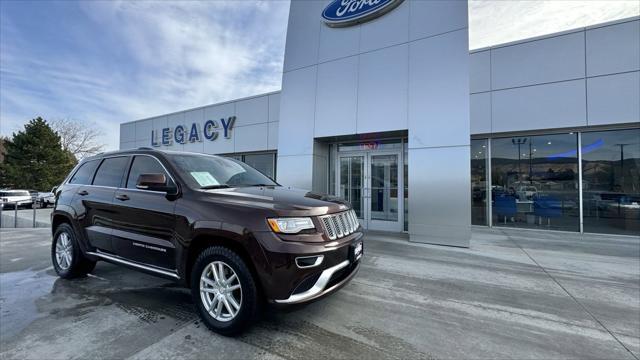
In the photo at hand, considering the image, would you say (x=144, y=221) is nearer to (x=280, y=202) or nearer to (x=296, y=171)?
(x=280, y=202)

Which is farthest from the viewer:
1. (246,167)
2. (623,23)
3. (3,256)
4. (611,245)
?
(623,23)

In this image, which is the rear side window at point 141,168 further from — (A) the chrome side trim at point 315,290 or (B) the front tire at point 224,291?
(A) the chrome side trim at point 315,290

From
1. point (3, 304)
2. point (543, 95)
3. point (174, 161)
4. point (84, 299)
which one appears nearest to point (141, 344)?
point (84, 299)

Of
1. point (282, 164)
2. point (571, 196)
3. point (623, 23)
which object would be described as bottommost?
point (571, 196)

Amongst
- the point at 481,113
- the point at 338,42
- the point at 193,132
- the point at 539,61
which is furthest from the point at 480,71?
the point at 193,132

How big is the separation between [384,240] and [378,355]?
471 centimetres

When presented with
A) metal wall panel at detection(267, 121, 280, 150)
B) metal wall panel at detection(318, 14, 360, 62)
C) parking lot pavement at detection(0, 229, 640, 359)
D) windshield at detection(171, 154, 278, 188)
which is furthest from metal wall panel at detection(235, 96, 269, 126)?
parking lot pavement at detection(0, 229, 640, 359)

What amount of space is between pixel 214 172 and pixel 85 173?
233 cm

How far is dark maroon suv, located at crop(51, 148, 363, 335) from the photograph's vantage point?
235 cm

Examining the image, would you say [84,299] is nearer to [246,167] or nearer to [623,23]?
[246,167]

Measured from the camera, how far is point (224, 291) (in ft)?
8.35

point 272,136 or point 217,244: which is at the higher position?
point 272,136

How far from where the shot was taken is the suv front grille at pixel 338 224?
2617 millimetres

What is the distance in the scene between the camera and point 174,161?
321 cm
